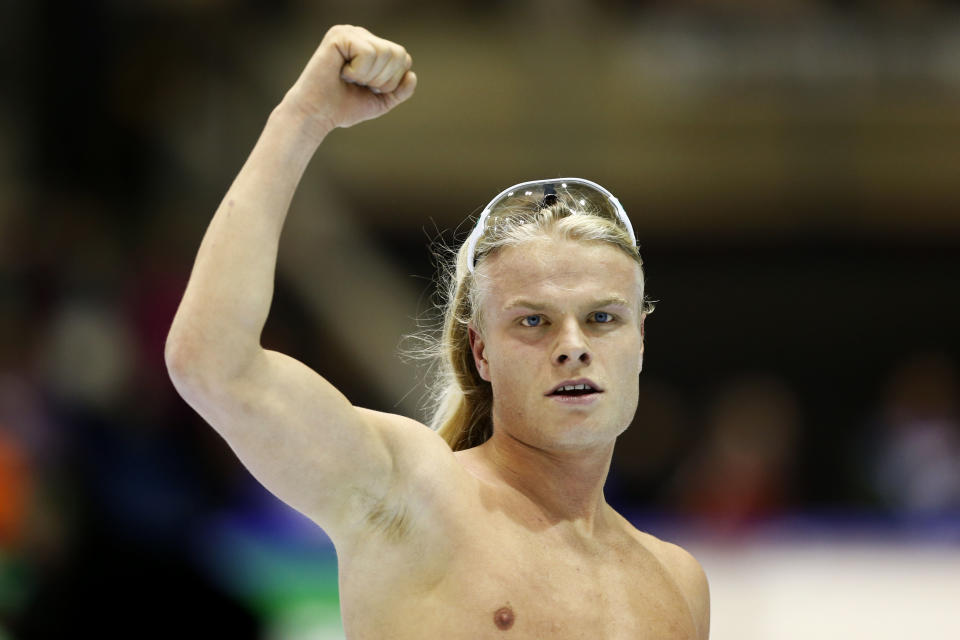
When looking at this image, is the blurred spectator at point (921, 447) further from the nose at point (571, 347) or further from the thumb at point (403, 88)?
the thumb at point (403, 88)

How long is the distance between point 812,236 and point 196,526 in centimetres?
1069

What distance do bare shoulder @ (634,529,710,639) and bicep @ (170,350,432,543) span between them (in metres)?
1.01

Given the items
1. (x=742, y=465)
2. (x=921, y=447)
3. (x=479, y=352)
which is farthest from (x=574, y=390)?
(x=921, y=447)

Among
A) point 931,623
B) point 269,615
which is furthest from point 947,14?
point 269,615

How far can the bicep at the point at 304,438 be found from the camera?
2865mm

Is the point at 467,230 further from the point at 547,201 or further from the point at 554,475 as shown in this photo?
the point at 554,475

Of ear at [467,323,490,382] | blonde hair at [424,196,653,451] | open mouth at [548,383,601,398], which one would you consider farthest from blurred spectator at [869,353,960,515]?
open mouth at [548,383,601,398]

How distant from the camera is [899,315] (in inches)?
699

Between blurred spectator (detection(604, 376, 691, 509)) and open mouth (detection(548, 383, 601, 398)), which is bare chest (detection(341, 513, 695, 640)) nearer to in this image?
open mouth (detection(548, 383, 601, 398))

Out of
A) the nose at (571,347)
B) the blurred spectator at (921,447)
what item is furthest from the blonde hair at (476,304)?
the blurred spectator at (921,447)

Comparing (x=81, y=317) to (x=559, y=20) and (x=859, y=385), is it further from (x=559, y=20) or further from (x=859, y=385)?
(x=859, y=385)

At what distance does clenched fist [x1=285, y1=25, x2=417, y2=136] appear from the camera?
10.1ft

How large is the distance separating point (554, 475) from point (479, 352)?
1.28 ft

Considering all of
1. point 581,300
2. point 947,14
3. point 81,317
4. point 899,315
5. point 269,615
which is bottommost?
point 269,615
